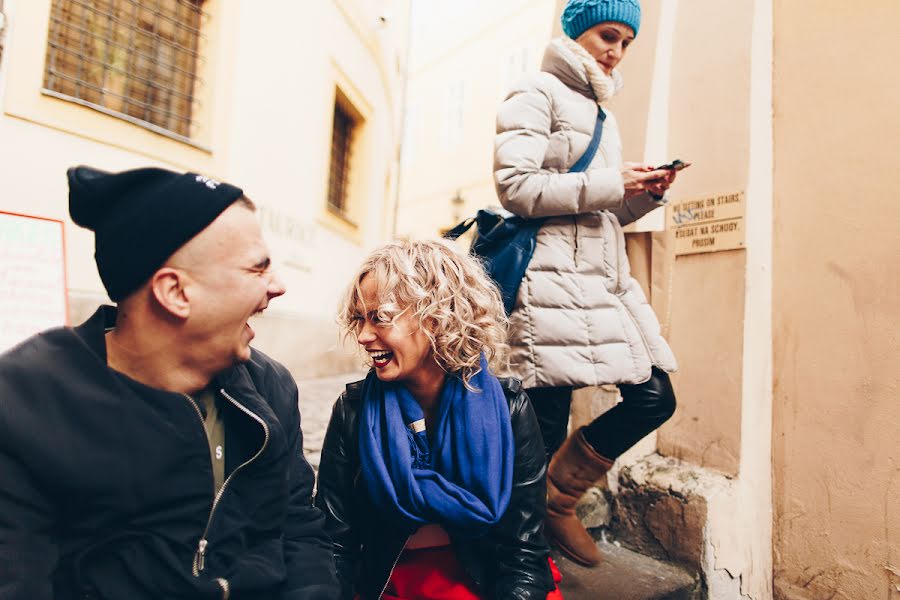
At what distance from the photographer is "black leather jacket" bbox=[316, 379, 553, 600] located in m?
1.62

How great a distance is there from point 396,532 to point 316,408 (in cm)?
353

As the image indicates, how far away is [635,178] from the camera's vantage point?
2182mm

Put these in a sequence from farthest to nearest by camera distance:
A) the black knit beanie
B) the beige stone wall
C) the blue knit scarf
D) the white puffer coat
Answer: the beige stone wall
the white puffer coat
the blue knit scarf
the black knit beanie

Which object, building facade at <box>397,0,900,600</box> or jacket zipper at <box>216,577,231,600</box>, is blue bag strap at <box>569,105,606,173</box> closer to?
building facade at <box>397,0,900,600</box>

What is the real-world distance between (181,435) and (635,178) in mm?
1702

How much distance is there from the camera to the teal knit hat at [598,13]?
2.14 meters

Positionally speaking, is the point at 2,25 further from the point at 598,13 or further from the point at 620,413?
the point at 620,413

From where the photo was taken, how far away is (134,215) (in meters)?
1.14

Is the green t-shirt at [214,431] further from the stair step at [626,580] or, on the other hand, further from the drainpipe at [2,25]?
the drainpipe at [2,25]

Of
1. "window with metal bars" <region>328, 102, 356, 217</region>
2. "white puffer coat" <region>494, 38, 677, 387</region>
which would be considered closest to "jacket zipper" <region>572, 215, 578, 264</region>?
"white puffer coat" <region>494, 38, 677, 387</region>

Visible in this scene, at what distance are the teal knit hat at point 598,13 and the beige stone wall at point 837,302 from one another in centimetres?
96

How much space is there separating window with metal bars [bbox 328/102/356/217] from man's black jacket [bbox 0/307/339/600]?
744 centimetres

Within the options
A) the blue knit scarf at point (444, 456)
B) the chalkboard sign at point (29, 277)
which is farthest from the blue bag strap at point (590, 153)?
the chalkboard sign at point (29, 277)

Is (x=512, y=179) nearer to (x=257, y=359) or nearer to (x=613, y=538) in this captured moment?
→ (x=257, y=359)
